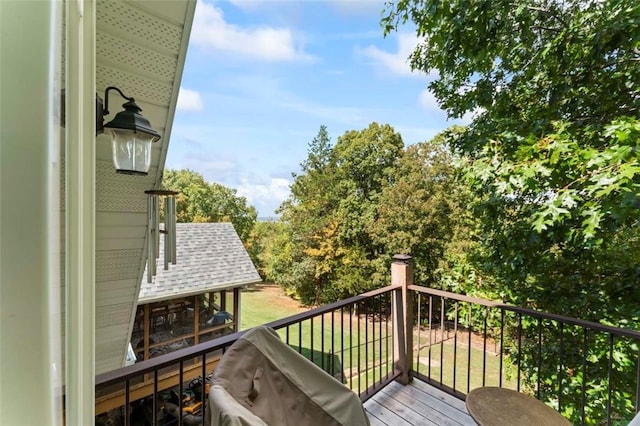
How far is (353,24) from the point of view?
5.52 metres

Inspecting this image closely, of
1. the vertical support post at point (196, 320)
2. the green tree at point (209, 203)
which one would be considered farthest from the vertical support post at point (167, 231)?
the green tree at point (209, 203)

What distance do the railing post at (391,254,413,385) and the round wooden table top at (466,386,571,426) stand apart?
994 millimetres

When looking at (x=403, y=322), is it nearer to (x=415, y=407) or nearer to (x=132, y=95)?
(x=415, y=407)

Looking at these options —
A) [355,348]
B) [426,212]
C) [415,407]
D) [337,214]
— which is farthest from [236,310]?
[426,212]

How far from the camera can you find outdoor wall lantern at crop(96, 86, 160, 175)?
4.63 feet

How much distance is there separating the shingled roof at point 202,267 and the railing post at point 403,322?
4453 mm

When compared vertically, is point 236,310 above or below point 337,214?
below

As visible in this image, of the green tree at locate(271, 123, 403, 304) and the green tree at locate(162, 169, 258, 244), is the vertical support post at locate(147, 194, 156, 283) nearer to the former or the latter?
the green tree at locate(271, 123, 403, 304)

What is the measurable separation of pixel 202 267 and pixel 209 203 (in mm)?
8418

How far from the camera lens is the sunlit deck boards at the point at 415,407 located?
226cm

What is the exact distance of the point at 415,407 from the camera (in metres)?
2.43

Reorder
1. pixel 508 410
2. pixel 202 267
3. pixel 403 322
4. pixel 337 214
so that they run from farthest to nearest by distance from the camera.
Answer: pixel 337 214, pixel 202 267, pixel 403 322, pixel 508 410

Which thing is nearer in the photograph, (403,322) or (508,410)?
(508,410)

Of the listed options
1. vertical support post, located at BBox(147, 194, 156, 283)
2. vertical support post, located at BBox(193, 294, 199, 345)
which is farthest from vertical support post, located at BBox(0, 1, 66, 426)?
vertical support post, located at BBox(193, 294, 199, 345)
